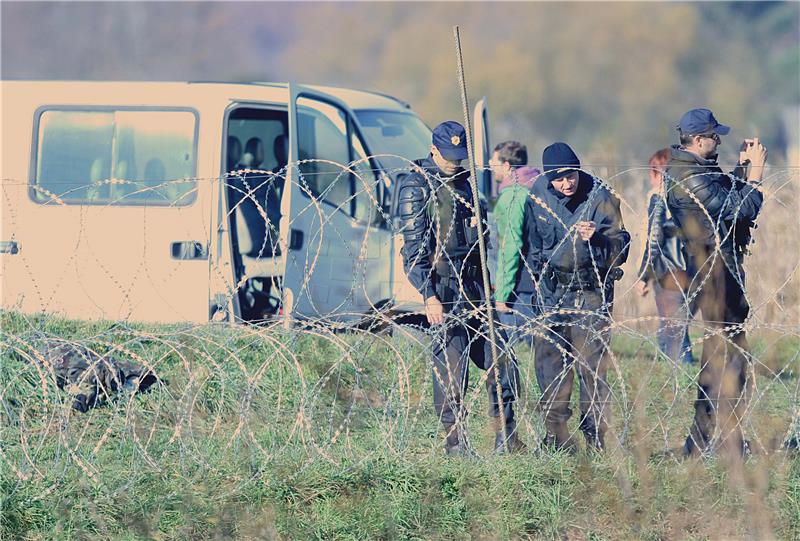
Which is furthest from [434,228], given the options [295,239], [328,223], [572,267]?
[295,239]

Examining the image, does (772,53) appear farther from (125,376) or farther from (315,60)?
(125,376)

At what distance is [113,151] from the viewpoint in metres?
8.20

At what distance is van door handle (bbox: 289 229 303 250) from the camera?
311 inches

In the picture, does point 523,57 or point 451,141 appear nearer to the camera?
point 451,141

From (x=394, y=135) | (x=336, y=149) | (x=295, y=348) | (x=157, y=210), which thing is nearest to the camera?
(x=295, y=348)

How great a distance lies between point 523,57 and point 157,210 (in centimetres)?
3571

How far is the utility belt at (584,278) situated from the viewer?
6.01 m

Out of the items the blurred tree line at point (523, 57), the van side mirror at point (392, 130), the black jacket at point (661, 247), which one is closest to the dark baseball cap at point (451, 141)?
the black jacket at point (661, 247)

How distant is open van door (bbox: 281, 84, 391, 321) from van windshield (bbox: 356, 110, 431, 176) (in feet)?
0.82

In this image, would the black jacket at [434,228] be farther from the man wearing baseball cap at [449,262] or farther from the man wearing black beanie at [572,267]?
the man wearing black beanie at [572,267]

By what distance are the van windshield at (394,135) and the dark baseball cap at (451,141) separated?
248 centimetres

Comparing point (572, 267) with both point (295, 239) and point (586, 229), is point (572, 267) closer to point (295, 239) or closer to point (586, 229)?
point (586, 229)

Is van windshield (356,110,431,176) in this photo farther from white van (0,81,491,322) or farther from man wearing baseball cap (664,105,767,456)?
man wearing baseball cap (664,105,767,456)

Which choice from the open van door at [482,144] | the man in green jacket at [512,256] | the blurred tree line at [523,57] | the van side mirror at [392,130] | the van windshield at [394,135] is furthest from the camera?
the blurred tree line at [523,57]
